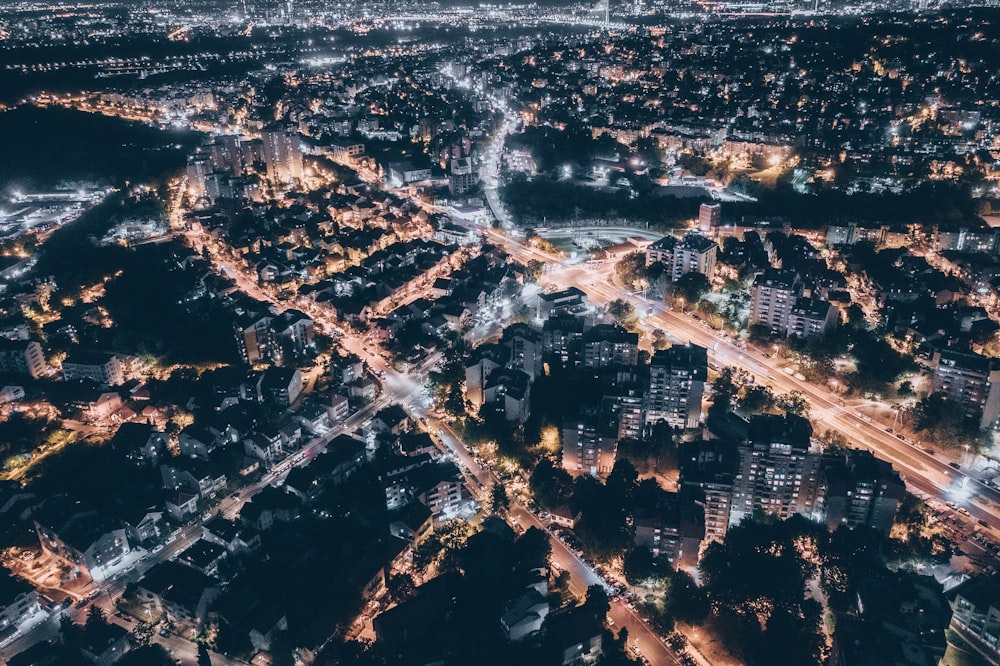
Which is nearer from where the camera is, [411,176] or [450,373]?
[450,373]

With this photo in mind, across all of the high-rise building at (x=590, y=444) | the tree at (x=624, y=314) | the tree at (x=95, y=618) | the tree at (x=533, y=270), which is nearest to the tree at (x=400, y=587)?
the high-rise building at (x=590, y=444)

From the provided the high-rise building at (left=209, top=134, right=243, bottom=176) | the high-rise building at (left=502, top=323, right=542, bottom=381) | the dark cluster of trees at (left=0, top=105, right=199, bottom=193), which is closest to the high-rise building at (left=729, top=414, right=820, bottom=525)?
the high-rise building at (left=502, top=323, right=542, bottom=381)

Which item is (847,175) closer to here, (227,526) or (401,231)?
(401,231)

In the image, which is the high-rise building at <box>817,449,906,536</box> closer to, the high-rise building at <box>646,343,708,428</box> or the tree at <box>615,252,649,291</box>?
the high-rise building at <box>646,343,708,428</box>

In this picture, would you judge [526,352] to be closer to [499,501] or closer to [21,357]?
[499,501]

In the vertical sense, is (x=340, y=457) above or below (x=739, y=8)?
below

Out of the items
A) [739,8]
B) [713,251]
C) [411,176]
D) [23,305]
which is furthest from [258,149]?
[739,8]
